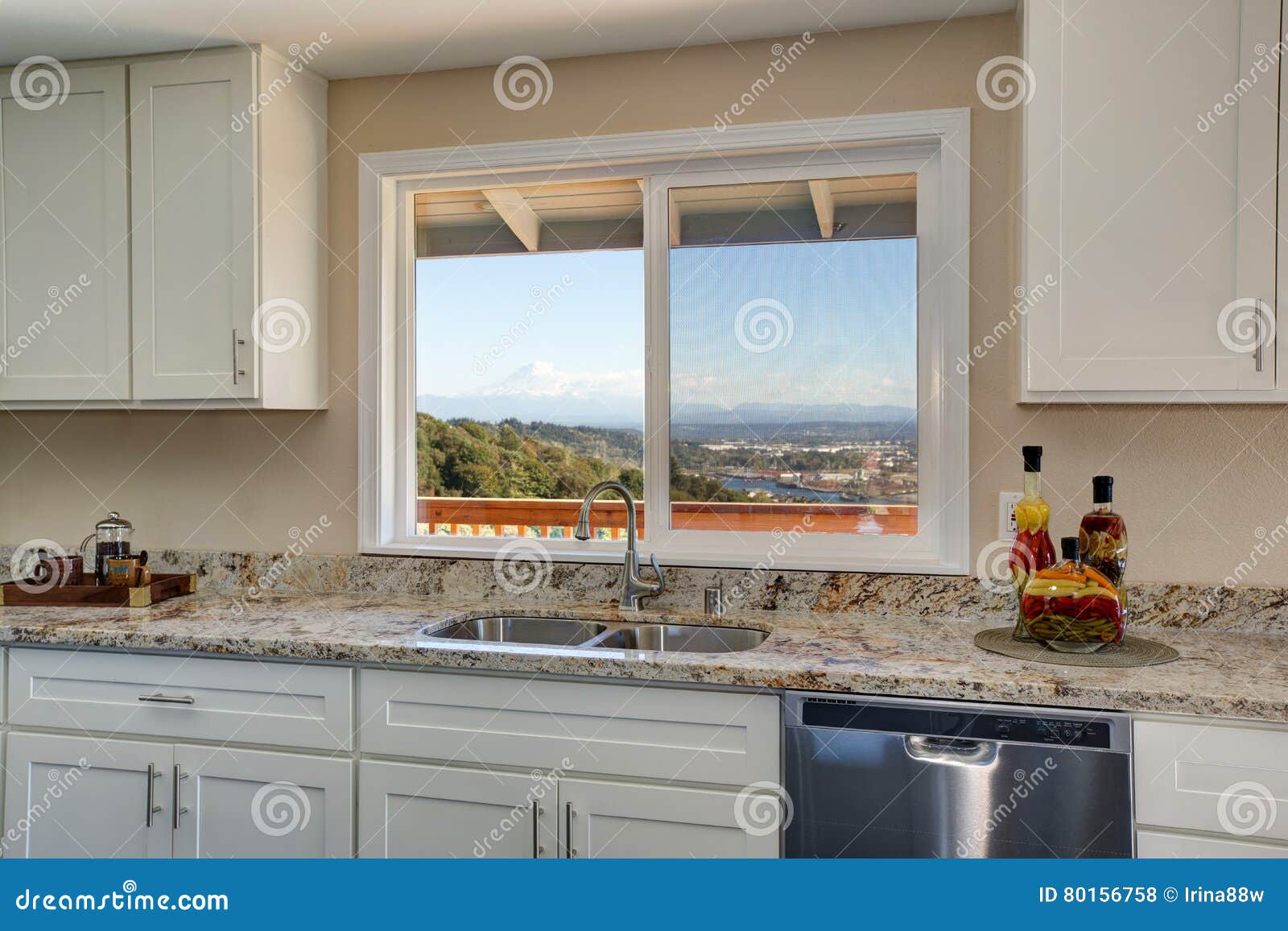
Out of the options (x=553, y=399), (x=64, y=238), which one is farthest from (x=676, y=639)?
(x=64, y=238)

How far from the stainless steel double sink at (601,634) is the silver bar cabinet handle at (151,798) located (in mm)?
661

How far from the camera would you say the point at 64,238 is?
8.37 feet

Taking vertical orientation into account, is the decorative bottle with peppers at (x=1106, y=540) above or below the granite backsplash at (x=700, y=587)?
above

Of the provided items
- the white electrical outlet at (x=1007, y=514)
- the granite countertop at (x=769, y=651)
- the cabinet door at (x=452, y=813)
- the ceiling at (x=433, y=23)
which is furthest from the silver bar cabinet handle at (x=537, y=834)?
the ceiling at (x=433, y=23)

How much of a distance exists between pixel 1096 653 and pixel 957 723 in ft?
1.25

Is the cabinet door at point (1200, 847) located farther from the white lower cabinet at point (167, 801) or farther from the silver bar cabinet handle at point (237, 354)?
the silver bar cabinet handle at point (237, 354)

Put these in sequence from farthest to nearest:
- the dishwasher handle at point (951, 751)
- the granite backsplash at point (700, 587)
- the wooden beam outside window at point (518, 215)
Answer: the wooden beam outside window at point (518, 215) → the granite backsplash at point (700, 587) → the dishwasher handle at point (951, 751)

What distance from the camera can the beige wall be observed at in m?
2.19

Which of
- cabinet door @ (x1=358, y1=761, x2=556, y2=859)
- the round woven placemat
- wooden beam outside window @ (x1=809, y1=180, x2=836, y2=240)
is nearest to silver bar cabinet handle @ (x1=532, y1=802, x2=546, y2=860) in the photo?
cabinet door @ (x1=358, y1=761, x2=556, y2=859)

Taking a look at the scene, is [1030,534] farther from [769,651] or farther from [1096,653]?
[769,651]

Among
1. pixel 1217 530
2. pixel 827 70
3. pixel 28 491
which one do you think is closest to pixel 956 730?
pixel 1217 530

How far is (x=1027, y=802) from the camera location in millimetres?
1684

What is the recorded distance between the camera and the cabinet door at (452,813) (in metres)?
1.95
